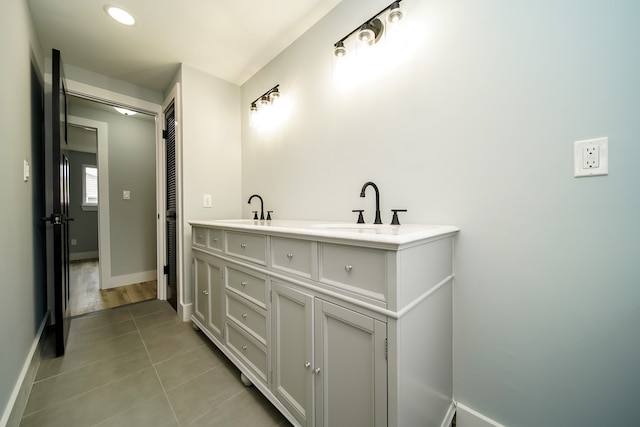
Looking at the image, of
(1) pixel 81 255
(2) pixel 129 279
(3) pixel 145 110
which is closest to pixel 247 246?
(3) pixel 145 110

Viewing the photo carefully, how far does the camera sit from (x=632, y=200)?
0.77 metres

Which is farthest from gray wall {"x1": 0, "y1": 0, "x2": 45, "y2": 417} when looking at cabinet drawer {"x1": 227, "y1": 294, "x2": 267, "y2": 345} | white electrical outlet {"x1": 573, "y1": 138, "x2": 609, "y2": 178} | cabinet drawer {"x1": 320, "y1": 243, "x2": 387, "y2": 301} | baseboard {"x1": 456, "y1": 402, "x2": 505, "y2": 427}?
white electrical outlet {"x1": 573, "y1": 138, "x2": 609, "y2": 178}

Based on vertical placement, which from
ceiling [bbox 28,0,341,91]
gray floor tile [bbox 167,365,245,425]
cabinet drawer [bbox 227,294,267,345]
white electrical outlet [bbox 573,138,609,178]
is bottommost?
gray floor tile [bbox 167,365,245,425]

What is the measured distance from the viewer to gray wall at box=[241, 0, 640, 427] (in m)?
0.80

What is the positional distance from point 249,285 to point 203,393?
649 mm

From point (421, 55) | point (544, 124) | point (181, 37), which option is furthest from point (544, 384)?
point (181, 37)

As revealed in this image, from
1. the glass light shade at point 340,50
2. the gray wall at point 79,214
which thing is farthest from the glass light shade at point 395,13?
the gray wall at point 79,214

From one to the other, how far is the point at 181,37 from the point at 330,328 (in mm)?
2356

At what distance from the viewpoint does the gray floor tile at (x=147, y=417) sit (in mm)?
1161

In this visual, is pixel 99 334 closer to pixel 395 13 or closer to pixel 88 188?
pixel 395 13

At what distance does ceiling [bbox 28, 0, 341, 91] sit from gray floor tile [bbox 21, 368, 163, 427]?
237 cm

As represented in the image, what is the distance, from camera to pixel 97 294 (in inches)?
114

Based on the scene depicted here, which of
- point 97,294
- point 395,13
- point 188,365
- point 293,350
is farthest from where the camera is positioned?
point 97,294

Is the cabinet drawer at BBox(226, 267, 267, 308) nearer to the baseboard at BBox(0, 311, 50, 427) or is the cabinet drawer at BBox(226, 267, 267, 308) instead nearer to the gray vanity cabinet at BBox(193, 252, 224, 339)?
the gray vanity cabinet at BBox(193, 252, 224, 339)
